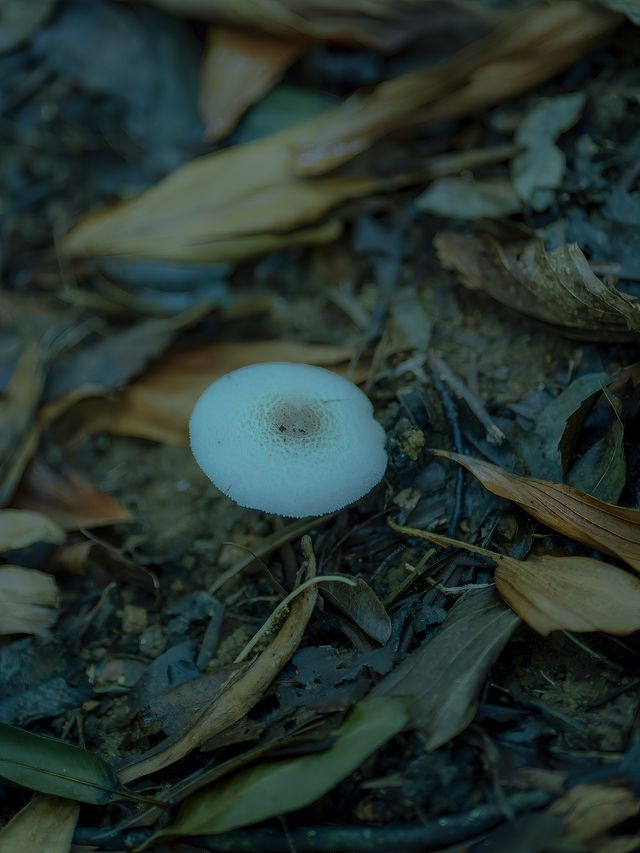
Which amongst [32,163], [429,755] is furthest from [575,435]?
[32,163]

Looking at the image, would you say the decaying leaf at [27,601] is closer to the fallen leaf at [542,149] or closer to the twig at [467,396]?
the twig at [467,396]

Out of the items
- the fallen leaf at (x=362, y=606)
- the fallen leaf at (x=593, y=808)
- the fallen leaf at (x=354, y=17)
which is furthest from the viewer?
the fallen leaf at (x=354, y=17)

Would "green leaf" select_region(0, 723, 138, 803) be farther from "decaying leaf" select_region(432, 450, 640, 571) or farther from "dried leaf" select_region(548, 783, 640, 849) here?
"decaying leaf" select_region(432, 450, 640, 571)

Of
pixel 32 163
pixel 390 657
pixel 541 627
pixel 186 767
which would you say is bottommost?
pixel 186 767

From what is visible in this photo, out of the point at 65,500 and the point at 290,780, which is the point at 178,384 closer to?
the point at 65,500

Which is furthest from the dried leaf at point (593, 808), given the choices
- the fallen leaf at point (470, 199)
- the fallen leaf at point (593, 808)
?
the fallen leaf at point (470, 199)

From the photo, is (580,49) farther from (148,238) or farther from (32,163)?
(32,163)

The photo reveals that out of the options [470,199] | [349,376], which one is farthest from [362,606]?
[470,199]
